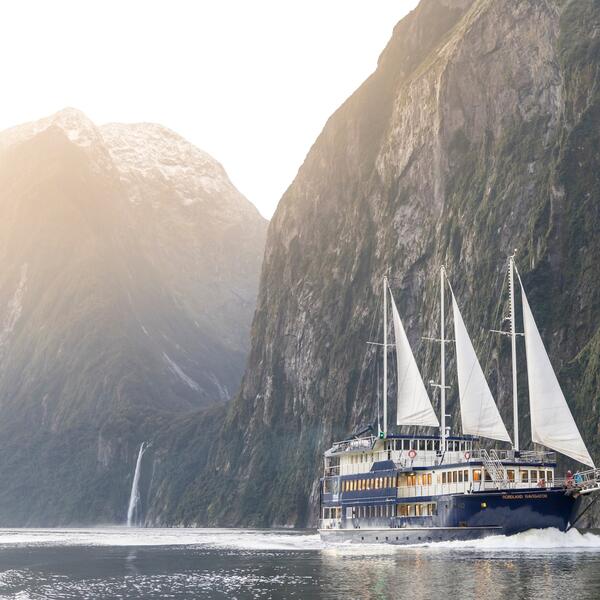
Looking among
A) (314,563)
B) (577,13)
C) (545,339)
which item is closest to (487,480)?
(314,563)

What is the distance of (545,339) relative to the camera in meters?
147

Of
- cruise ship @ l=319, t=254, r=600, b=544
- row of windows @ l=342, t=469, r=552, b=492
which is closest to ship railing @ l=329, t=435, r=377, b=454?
cruise ship @ l=319, t=254, r=600, b=544

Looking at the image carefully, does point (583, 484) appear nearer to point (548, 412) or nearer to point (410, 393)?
point (548, 412)

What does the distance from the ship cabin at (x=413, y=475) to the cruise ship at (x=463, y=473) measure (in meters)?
0.09

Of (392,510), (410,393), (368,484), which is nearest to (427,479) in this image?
(392,510)

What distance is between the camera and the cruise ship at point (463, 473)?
92.0 meters

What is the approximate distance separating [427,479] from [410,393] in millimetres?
12393

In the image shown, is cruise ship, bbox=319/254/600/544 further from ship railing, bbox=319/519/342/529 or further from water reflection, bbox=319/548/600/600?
water reflection, bbox=319/548/600/600

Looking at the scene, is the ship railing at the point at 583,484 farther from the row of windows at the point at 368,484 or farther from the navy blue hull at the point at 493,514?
the row of windows at the point at 368,484

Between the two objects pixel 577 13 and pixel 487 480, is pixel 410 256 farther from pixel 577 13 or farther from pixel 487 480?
pixel 487 480

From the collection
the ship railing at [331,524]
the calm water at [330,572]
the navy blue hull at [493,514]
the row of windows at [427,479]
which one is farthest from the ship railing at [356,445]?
the navy blue hull at [493,514]

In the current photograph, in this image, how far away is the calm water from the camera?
6600 centimetres

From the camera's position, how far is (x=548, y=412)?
94.9 meters

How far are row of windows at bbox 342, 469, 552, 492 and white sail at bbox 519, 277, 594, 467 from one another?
9.19 feet
